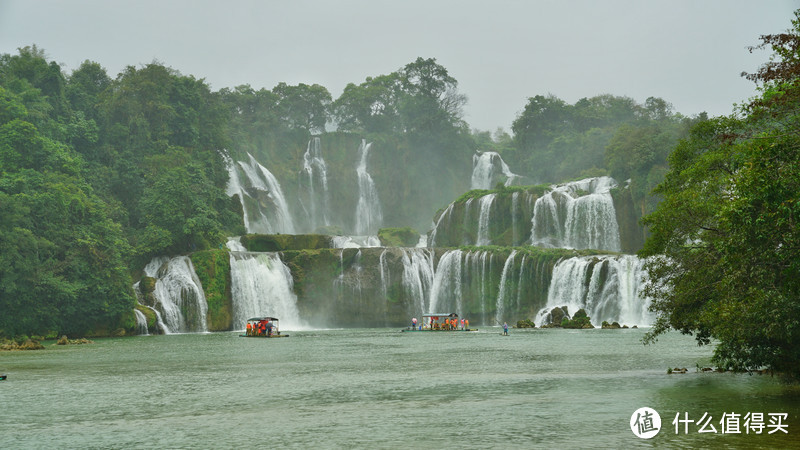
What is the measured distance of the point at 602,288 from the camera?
5153cm

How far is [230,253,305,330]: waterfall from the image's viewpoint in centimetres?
5494

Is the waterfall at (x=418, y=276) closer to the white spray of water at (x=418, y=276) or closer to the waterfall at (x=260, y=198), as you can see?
the white spray of water at (x=418, y=276)

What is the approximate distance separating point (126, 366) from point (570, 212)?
43562 millimetres

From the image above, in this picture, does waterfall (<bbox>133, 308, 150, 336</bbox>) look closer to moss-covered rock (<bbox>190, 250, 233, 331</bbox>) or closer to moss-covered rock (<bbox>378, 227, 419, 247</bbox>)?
moss-covered rock (<bbox>190, 250, 233, 331</bbox>)

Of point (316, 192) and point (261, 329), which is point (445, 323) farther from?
point (316, 192)

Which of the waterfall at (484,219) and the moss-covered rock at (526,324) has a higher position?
the waterfall at (484,219)

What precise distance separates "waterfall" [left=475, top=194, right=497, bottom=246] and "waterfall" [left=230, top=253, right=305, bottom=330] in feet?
61.4

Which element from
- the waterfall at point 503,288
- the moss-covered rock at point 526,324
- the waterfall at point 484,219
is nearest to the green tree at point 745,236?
the moss-covered rock at point 526,324

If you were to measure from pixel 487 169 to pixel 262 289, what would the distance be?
45.4m

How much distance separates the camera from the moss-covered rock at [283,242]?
200ft

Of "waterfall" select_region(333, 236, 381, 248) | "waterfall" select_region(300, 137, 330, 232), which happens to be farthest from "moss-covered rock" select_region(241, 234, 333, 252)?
"waterfall" select_region(300, 137, 330, 232)

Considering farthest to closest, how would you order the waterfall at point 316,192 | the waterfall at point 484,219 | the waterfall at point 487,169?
the waterfall at point 487,169 < the waterfall at point 316,192 < the waterfall at point 484,219

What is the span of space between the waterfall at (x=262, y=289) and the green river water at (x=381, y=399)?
20798 mm

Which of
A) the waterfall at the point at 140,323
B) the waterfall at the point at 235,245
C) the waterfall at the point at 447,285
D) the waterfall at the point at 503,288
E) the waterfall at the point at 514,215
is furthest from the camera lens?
the waterfall at the point at 514,215
